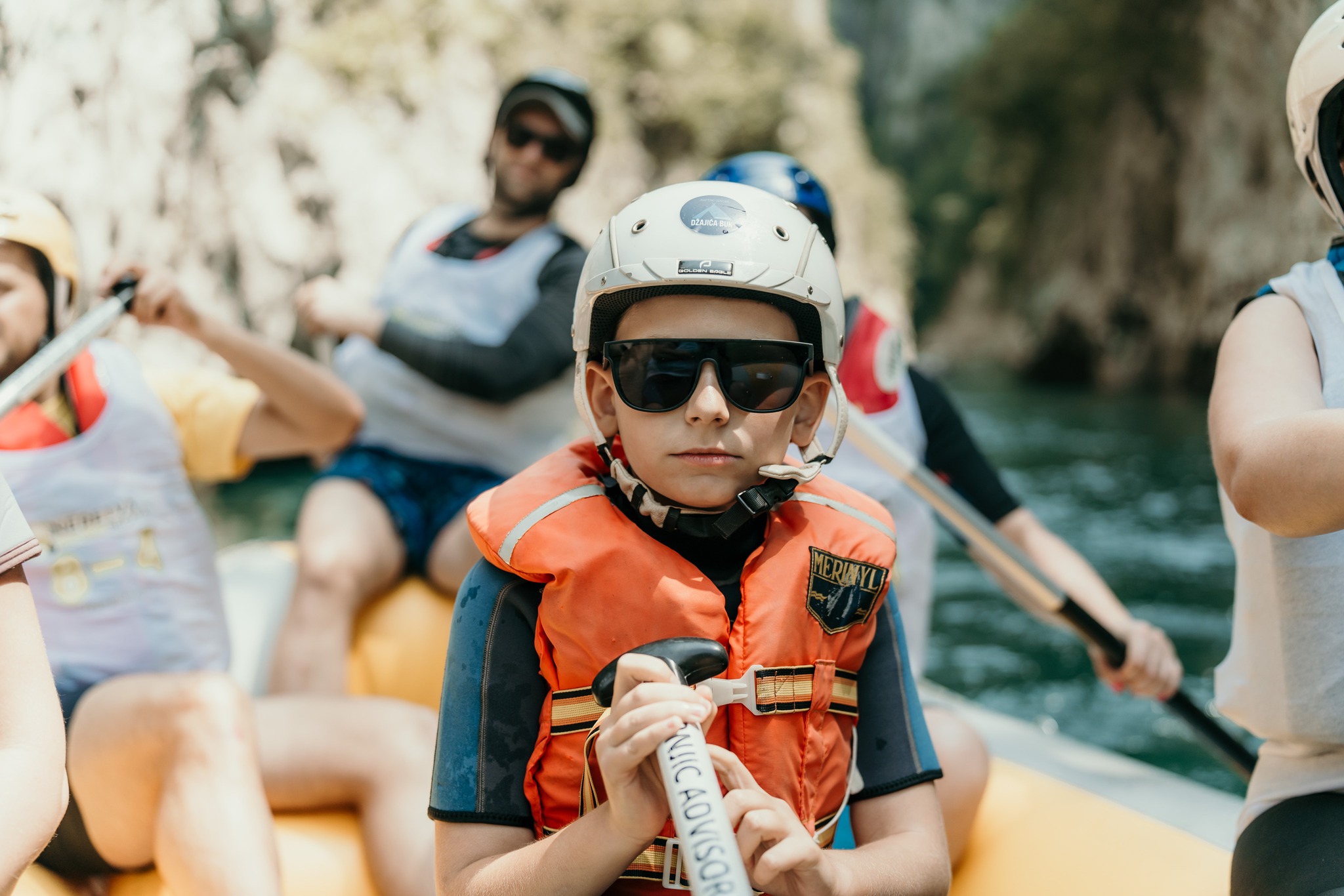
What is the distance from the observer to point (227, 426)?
7.13ft

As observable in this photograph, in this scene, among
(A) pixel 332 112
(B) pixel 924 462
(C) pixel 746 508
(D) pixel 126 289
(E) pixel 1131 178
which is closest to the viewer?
(C) pixel 746 508

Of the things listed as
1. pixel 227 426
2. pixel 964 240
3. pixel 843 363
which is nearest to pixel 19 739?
pixel 227 426

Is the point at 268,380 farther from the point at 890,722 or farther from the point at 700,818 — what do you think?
the point at 700,818

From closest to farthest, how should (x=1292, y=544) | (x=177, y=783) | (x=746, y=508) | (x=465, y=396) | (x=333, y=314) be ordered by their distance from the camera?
1. (x=746, y=508)
2. (x=1292, y=544)
3. (x=177, y=783)
4. (x=333, y=314)
5. (x=465, y=396)

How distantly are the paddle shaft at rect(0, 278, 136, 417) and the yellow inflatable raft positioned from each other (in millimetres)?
734

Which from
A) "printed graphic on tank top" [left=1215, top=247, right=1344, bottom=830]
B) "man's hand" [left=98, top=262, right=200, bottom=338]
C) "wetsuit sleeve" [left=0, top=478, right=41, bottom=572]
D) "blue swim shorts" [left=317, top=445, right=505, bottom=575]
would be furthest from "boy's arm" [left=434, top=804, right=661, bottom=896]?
"blue swim shorts" [left=317, top=445, right=505, bottom=575]

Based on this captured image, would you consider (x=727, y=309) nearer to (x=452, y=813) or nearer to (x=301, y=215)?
(x=452, y=813)

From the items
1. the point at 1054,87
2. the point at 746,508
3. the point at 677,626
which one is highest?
the point at 1054,87

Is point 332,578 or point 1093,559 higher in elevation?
point 332,578

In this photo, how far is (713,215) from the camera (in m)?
1.28

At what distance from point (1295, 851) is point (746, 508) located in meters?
0.82

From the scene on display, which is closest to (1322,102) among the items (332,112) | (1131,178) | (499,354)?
(499,354)

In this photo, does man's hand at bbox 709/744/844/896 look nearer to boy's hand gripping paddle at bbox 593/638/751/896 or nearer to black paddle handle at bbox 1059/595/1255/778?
boy's hand gripping paddle at bbox 593/638/751/896

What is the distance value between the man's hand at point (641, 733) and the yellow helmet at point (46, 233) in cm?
132
